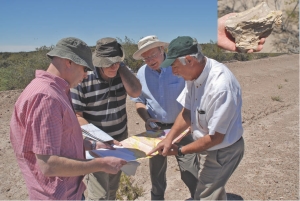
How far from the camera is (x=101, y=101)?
281 centimetres

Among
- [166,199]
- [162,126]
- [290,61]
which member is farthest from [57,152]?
[290,61]

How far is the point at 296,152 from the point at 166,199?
2.74 metres

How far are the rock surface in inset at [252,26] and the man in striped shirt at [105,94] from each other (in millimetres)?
1704

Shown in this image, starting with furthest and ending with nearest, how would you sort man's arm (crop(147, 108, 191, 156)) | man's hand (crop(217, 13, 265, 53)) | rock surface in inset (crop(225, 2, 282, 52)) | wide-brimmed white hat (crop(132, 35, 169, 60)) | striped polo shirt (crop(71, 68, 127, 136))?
man's hand (crop(217, 13, 265, 53)) < rock surface in inset (crop(225, 2, 282, 52)) < wide-brimmed white hat (crop(132, 35, 169, 60)) < striped polo shirt (crop(71, 68, 127, 136)) < man's arm (crop(147, 108, 191, 156))

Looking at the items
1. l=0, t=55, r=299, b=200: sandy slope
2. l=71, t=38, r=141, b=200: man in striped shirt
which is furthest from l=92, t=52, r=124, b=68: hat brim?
l=0, t=55, r=299, b=200: sandy slope

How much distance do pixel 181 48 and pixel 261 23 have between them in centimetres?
206

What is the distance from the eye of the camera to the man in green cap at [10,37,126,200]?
155 cm

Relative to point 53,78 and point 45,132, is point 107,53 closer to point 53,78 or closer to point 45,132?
point 53,78

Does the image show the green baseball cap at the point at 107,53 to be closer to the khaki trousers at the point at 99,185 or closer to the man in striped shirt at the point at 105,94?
the man in striped shirt at the point at 105,94

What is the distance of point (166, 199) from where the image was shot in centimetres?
389

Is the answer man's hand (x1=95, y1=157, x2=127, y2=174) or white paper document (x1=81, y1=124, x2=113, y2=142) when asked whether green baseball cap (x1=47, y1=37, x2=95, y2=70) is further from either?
white paper document (x1=81, y1=124, x2=113, y2=142)

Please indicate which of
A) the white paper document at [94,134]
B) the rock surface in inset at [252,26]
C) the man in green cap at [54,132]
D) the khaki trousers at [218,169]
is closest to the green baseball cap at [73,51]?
the man in green cap at [54,132]

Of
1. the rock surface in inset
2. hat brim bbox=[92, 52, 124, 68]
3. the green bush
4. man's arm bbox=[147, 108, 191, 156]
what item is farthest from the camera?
the green bush

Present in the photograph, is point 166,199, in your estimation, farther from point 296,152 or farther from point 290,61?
point 290,61
